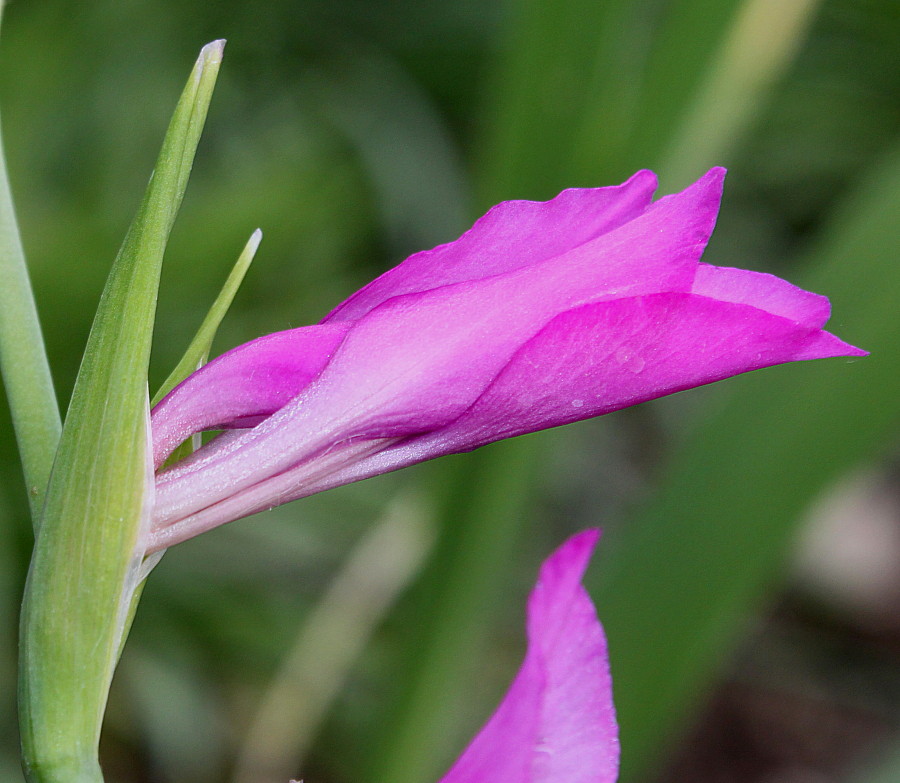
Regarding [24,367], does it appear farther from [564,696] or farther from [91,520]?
[564,696]

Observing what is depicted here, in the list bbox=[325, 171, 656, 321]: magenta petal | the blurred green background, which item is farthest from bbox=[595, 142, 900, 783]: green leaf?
bbox=[325, 171, 656, 321]: magenta petal

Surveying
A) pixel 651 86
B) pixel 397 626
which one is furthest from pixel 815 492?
pixel 397 626

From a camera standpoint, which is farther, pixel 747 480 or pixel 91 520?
pixel 747 480

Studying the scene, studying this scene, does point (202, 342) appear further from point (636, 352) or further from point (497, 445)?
point (497, 445)

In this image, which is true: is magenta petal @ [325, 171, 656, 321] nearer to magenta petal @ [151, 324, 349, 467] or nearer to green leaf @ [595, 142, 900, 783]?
magenta petal @ [151, 324, 349, 467]

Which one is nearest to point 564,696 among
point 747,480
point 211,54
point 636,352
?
point 636,352

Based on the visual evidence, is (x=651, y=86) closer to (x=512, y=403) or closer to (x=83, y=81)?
(x=512, y=403)

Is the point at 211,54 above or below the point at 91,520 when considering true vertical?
above
